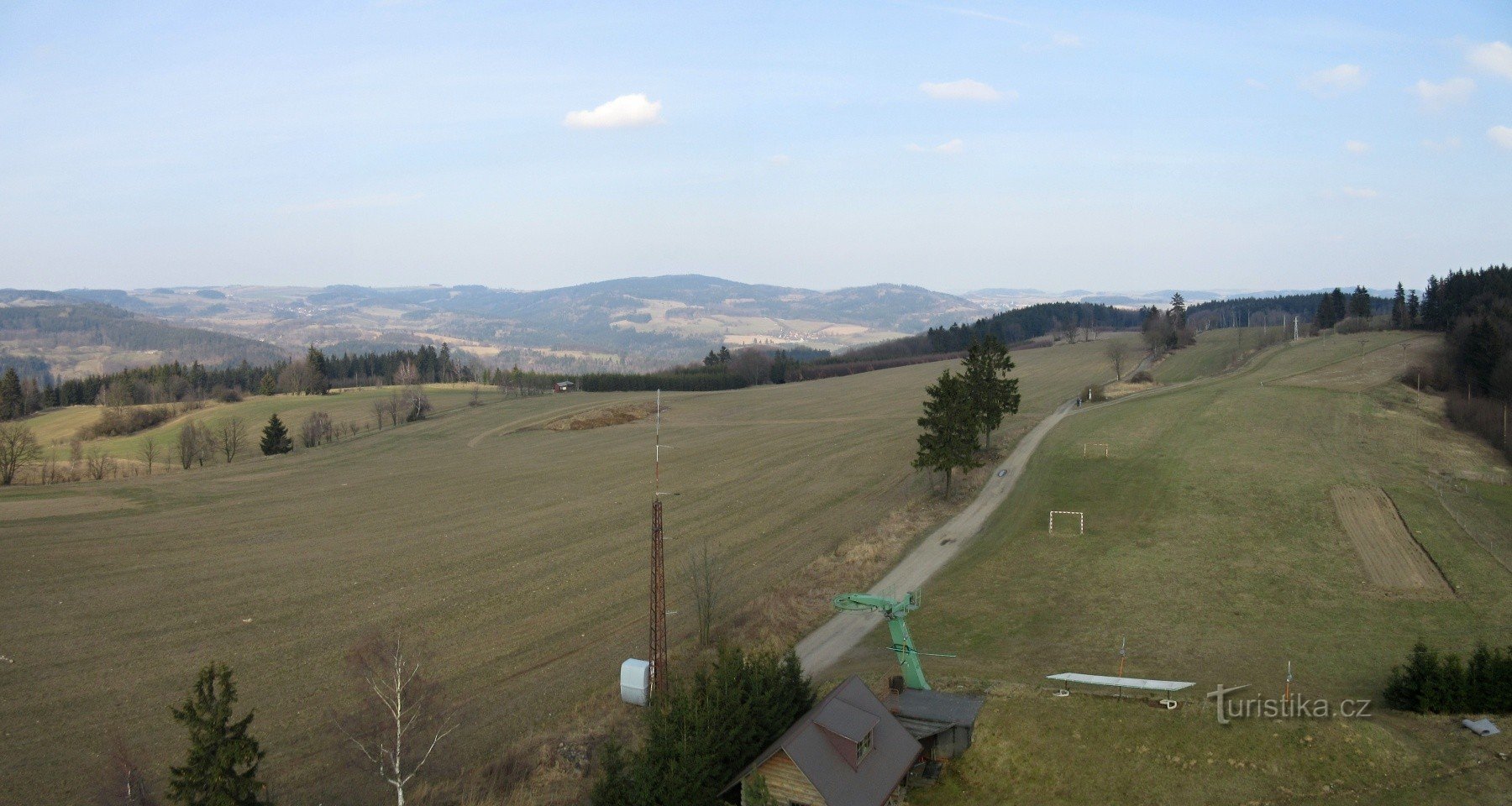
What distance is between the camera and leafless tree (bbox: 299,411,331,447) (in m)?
93.4

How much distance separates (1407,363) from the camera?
82.2 m

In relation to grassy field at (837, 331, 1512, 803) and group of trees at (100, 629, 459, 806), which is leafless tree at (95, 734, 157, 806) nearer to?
group of trees at (100, 629, 459, 806)

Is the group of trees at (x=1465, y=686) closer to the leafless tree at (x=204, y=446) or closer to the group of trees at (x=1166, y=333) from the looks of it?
the leafless tree at (x=204, y=446)

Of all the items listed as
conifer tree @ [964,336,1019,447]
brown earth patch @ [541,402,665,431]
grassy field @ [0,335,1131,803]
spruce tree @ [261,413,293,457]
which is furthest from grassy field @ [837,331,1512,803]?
spruce tree @ [261,413,293,457]

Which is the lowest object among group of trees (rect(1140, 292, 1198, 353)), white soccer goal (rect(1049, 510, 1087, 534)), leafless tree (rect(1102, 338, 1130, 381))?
white soccer goal (rect(1049, 510, 1087, 534))

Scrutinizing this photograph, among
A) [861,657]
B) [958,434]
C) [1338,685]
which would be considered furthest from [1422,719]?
[958,434]

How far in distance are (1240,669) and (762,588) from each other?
67.8 ft

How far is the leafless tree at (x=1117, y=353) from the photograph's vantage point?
10718 cm

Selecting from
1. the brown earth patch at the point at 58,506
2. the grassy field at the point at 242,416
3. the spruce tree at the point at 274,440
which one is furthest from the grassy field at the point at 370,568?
the grassy field at the point at 242,416

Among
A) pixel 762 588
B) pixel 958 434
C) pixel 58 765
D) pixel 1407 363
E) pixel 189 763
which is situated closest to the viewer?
pixel 189 763

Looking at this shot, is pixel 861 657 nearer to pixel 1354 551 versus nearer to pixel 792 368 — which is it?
pixel 1354 551

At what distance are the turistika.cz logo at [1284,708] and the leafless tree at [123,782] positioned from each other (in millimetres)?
31439

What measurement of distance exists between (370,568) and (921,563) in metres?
29.5

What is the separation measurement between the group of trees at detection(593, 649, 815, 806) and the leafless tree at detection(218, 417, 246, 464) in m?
77.9
